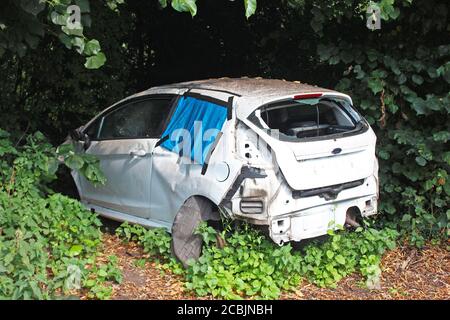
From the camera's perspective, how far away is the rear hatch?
5.17 m

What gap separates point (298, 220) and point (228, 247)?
0.65 metres

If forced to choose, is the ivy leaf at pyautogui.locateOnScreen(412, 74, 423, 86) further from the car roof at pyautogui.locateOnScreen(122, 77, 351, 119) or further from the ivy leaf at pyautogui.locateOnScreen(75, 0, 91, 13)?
the ivy leaf at pyautogui.locateOnScreen(75, 0, 91, 13)

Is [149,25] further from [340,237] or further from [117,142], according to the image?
[340,237]

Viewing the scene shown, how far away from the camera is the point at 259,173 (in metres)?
5.14

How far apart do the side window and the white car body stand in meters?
0.10

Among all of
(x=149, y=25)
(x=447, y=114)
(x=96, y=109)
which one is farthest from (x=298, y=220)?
(x=149, y=25)

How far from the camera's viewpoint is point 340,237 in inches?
225

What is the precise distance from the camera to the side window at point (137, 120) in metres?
6.07

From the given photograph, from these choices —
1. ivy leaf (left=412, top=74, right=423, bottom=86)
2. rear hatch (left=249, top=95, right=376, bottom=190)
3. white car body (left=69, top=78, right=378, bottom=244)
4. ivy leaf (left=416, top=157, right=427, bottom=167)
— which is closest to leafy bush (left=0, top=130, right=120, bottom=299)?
white car body (left=69, top=78, right=378, bottom=244)

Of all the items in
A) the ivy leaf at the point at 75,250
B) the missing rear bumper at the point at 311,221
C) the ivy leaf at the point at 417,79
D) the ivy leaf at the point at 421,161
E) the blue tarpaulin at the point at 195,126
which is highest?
the ivy leaf at the point at 417,79

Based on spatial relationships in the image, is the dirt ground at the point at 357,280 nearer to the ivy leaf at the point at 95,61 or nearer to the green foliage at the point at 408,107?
the green foliage at the point at 408,107

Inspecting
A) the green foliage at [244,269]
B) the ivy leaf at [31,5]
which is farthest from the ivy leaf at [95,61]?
the green foliage at [244,269]

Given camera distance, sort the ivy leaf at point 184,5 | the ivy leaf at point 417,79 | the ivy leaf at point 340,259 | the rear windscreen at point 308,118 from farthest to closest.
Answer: the ivy leaf at point 417,79 < the ivy leaf at point 340,259 < the rear windscreen at point 308,118 < the ivy leaf at point 184,5

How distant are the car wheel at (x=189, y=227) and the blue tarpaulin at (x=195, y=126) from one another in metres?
0.39
